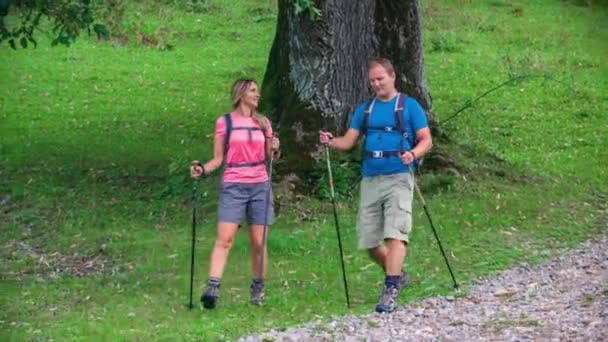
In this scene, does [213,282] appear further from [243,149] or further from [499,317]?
[499,317]

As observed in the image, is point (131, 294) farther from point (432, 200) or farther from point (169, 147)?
point (169, 147)

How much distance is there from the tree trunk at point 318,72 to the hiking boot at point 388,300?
4857 millimetres

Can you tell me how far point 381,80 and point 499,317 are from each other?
1.78 metres

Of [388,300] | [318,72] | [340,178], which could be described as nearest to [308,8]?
[318,72]

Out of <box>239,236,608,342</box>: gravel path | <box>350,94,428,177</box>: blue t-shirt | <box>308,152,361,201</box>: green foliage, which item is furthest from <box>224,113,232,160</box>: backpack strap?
<box>308,152,361,201</box>: green foliage

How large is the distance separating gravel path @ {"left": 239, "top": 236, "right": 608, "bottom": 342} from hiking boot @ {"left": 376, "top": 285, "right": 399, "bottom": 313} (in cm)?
6

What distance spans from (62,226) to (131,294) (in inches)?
132

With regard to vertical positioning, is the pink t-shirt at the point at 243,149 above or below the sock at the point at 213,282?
above

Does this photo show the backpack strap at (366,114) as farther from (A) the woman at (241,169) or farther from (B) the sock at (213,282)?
(B) the sock at (213,282)

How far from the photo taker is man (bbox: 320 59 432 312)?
7.88m

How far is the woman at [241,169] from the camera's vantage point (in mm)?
8195

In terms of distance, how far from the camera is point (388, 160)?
8000 millimetres

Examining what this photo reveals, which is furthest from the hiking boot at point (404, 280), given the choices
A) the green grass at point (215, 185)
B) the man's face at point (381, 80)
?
the man's face at point (381, 80)

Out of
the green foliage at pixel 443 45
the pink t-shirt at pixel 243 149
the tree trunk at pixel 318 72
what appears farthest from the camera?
the green foliage at pixel 443 45
